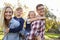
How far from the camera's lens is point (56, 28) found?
1883 mm

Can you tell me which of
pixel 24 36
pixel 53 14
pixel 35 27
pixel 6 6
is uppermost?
pixel 6 6

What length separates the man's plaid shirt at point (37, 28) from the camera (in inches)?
71.1

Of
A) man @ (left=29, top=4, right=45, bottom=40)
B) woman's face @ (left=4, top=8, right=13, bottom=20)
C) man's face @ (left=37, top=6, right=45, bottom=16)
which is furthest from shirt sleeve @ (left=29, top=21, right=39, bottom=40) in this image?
woman's face @ (left=4, top=8, right=13, bottom=20)

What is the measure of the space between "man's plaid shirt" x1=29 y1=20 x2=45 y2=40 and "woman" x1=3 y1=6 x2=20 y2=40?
19 cm

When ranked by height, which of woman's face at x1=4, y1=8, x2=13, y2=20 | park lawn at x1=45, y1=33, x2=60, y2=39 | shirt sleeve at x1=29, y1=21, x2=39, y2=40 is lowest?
park lawn at x1=45, y1=33, x2=60, y2=39

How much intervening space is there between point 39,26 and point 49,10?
258mm

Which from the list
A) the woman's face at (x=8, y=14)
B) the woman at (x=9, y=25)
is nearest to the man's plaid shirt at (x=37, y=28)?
the woman at (x=9, y=25)

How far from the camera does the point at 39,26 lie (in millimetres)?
1807

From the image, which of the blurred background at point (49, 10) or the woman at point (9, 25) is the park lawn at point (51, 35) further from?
the woman at point (9, 25)

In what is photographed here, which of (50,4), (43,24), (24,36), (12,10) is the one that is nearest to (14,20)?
(12,10)

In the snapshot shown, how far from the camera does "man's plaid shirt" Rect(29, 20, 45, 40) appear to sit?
1.81m

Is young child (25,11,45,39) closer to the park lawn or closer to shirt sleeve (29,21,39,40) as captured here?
shirt sleeve (29,21,39,40)

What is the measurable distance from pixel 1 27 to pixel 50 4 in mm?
706

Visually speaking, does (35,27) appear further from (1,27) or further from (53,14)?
(1,27)
